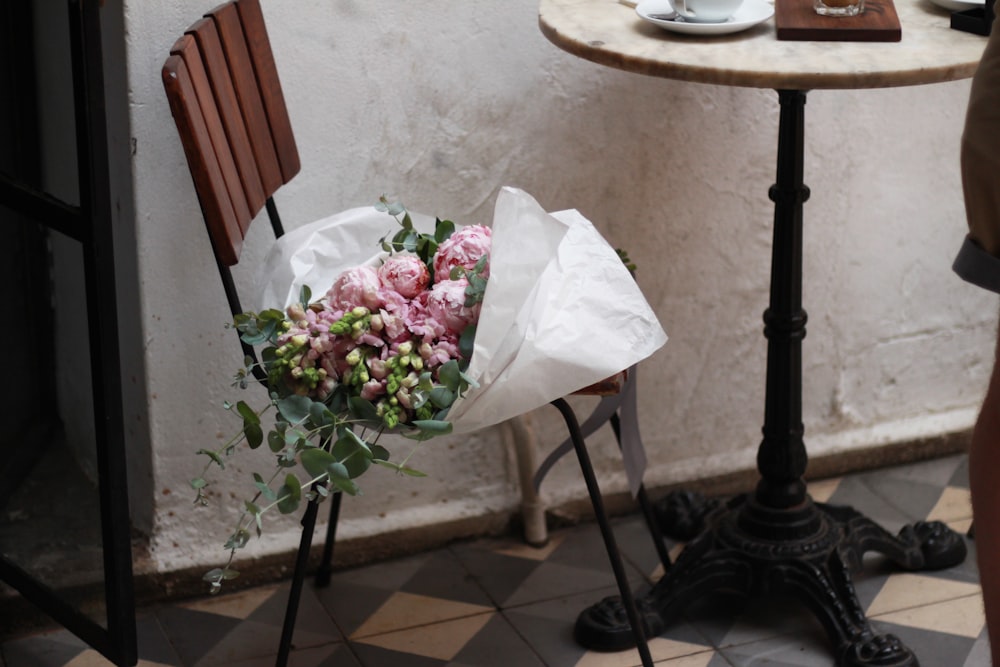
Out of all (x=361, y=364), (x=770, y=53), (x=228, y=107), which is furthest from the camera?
(x=228, y=107)

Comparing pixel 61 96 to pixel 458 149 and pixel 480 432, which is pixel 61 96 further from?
pixel 480 432

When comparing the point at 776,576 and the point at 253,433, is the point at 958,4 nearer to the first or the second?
the point at 776,576

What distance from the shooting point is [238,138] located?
5.73 feet

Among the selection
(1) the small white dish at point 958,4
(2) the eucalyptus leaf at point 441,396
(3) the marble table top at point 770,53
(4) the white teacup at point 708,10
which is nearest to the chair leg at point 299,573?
(2) the eucalyptus leaf at point 441,396

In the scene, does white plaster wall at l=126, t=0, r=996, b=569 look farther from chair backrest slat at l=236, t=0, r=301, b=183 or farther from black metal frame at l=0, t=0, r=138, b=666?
black metal frame at l=0, t=0, r=138, b=666

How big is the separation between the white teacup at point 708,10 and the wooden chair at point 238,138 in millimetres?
533

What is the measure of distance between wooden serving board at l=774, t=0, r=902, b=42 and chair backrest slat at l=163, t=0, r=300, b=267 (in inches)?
29.9

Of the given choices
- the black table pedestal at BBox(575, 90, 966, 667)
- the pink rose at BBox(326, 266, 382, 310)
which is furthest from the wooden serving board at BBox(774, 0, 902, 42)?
the pink rose at BBox(326, 266, 382, 310)

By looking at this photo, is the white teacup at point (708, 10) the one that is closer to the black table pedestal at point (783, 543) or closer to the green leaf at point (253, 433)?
the black table pedestal at point (783, 543)

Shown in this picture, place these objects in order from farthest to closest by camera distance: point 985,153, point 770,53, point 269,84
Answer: point 269,84
point 770,53
point 985,153

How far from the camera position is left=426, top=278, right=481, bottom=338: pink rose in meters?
1.56

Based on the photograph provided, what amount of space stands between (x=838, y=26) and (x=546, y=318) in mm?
608

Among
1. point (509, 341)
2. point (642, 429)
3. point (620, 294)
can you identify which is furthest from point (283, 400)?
point (642, 429)

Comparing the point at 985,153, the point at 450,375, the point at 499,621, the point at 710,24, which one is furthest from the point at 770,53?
the point at 499,621
